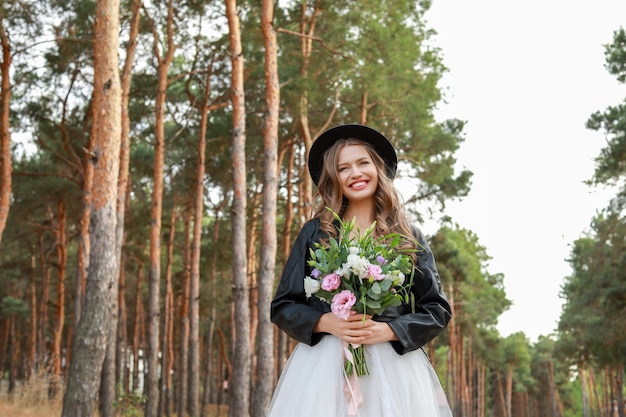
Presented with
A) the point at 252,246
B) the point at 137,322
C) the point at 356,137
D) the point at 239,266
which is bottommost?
the point at 356,137

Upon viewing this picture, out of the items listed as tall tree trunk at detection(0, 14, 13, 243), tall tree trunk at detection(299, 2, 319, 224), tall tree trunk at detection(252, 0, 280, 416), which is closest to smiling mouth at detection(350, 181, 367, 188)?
tall tree trunk at detection(252, 0, 280, 416)

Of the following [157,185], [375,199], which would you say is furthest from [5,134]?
[375,199]

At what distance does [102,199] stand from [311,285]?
6.69 metres

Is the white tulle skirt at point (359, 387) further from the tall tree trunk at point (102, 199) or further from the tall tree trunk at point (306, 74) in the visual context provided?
the tall tree trunk at point (306, 74)

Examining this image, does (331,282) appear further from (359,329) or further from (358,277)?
(359,329)

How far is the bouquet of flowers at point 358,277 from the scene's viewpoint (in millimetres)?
3213

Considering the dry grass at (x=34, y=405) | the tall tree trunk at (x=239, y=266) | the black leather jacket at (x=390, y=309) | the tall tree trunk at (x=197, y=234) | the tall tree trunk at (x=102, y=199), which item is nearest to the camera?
the black leather jacket at (x=390, y=309)

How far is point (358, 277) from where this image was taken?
3275mm

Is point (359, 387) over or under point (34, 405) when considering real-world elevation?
over

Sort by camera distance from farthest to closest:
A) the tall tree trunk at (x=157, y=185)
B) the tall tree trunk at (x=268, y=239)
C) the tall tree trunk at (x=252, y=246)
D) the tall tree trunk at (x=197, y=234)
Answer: the tall tree trunk at (x=252, y=246) < the tall tree trunk at (x=197, y=234) < the tall tree trunk at (x=157, y=185) < the tall tree trunk at (x=268, y=239)

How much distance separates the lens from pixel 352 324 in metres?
3.28

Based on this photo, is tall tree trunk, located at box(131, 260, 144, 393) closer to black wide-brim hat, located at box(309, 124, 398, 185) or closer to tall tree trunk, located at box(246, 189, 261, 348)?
tall tree trunk, located at box(246, 189, 261, 348)

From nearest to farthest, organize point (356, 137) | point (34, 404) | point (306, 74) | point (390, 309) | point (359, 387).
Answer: point (359, 387) < point (390, 309) < point (356, 137) < point (34, 404) < point (306, 74)

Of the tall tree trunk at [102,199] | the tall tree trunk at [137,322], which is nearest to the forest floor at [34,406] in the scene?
the tall tree trunk at [102,199]
